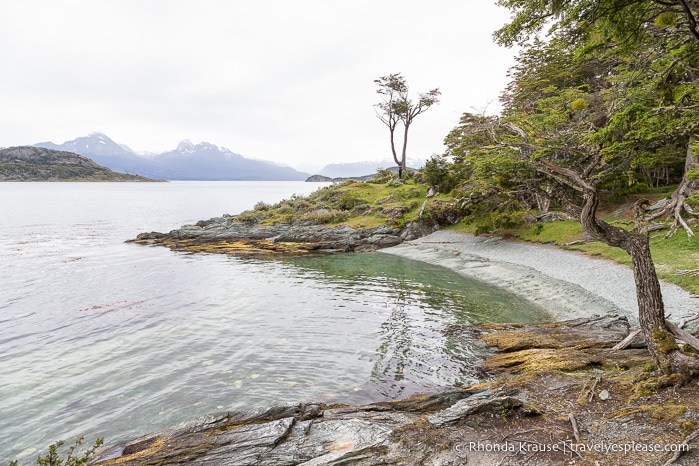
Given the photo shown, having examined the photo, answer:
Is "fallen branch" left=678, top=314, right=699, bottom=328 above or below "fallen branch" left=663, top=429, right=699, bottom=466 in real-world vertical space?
above

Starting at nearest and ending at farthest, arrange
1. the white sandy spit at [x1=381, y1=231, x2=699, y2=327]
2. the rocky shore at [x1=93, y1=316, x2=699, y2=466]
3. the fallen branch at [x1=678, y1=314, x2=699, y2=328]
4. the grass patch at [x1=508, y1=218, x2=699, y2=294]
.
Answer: the rocky shore at [x1=93, y1=316, x2=699, y2=466] < the fallen branch at [x1=678, y1=314, x2=699, y2=328] < the white sandy spit at [x1=381, y1=231, x2=699, y2=327] < the grass patch at [x1=508, y1=218, x2=699, y2=294]

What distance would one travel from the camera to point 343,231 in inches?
1689

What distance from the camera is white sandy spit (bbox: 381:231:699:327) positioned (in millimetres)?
16594

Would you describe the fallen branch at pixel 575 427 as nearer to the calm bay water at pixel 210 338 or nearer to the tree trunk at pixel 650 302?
the tree trunk at pixel 650 302

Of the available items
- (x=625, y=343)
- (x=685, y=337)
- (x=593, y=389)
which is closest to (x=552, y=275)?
(x=625, y=343)

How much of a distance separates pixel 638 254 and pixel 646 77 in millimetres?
7522

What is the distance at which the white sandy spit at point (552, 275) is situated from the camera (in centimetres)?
1659

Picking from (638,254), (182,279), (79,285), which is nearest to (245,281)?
(182,279)

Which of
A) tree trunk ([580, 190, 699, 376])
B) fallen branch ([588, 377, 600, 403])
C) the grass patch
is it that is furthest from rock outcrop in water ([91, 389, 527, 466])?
the grass patch

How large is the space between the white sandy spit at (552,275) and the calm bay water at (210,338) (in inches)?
70.3

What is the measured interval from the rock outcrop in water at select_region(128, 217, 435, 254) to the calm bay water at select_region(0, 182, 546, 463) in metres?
7.86

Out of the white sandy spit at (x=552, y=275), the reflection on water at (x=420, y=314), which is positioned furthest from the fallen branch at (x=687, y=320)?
the reflection on water at (x=420, y=314)

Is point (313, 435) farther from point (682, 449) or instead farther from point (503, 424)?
point (682, 449)

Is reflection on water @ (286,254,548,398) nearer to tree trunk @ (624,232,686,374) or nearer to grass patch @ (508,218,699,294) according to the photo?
tree trunk @ (624,232,686,374)
